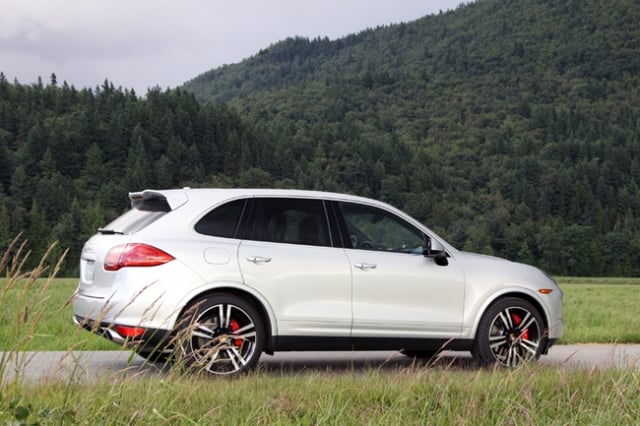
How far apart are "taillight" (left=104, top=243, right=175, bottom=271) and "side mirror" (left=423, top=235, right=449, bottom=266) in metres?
2.54

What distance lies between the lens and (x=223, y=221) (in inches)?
326

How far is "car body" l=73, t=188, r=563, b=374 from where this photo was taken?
7773 mm

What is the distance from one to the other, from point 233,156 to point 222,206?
170m

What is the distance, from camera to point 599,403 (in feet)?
20.2

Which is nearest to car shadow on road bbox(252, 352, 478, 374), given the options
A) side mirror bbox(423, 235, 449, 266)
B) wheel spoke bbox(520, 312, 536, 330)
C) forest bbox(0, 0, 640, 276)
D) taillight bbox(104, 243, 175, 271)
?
wheel spoke bbox(520, 312, 536, 330)

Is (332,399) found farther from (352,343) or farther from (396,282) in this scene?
(396,282)

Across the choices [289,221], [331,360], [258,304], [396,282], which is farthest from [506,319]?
[258,304]

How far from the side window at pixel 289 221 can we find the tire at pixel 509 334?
1833mm

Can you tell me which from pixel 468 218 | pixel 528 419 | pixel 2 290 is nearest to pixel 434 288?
pixel 528 419

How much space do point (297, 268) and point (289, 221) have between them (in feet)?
1.71

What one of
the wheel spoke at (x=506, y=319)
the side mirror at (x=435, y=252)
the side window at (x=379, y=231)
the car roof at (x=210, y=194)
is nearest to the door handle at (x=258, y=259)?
the car roof at (x=210, y=194)

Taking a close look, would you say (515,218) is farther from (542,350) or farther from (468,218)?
(542,350)

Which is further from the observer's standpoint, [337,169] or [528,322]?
[337,169]

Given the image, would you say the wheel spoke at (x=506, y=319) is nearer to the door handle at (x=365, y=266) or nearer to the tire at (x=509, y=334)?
the tire at (x=509, y=334)
